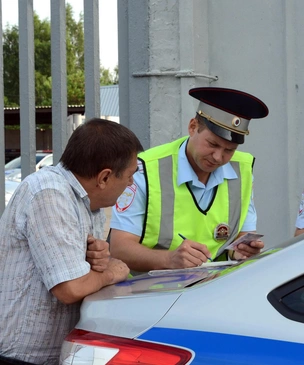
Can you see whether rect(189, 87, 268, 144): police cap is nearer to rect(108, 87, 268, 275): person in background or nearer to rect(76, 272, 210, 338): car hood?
rect(108, 87, 268, 275): person in background

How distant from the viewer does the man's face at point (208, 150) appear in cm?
331

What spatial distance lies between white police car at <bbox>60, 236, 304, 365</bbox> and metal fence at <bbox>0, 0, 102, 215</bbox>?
297 centimetres

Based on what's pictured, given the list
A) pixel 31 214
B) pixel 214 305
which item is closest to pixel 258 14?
pixel 31 214

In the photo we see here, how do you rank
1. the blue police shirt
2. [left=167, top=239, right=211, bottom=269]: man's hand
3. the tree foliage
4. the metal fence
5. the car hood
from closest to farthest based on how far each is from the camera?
the car hood < [left=167, top=239, right=211, bottom=269]: man's hand < the blue police shirt < the metal fence < the tree foliage

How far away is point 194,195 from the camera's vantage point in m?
3.40

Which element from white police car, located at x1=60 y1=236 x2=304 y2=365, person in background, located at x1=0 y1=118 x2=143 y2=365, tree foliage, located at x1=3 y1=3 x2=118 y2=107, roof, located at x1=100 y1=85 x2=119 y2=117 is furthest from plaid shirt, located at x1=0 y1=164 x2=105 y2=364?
tree foliage, located at x1=3 y1=3 x2=118 y2=107

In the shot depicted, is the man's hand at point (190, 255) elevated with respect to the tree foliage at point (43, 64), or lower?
lower

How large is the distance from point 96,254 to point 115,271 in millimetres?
118

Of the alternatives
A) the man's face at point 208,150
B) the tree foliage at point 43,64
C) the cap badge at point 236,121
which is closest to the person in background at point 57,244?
the man's face at point 208,150

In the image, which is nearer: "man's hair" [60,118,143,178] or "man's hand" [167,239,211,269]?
"man's hair" [60,118,143,178]

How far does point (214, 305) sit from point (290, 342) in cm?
24

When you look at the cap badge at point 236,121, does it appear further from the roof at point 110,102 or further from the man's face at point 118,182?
the roof at point 110,102

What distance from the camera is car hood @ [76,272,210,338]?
216cm

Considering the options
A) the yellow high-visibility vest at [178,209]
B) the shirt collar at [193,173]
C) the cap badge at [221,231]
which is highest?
the shirt collar at [193,173]
